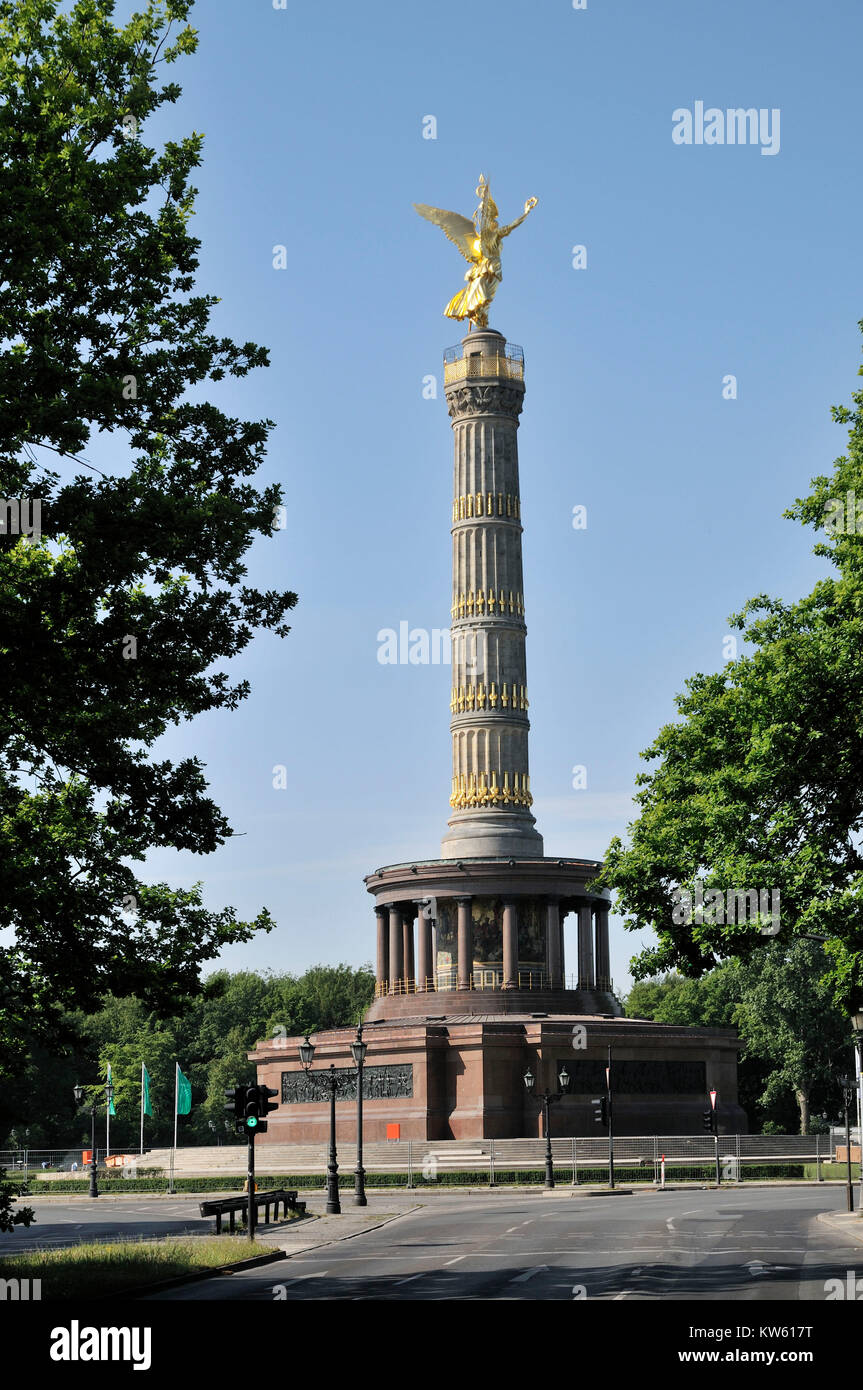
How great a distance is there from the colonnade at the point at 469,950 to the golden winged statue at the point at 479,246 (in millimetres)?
27638

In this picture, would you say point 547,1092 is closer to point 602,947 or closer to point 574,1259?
point 602,947

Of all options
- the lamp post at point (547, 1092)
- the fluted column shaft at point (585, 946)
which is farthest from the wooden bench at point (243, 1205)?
the fluted column shaft at point (585, 946)

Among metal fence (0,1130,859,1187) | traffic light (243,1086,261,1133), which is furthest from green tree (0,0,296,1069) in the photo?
metal fence (0,1130,859,1187)

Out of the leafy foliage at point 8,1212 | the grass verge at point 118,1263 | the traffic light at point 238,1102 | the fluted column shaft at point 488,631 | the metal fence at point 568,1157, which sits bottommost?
the metal fence at point 568,1157

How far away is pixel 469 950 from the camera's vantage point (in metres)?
67.8

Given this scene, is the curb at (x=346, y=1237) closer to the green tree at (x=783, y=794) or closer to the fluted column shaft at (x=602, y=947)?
the green tree at (x=783, y=794)

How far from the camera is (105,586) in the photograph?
1988cm

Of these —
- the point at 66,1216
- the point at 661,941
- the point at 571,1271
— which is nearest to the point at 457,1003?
the point at 66,1216

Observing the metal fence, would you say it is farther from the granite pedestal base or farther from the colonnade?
the colonnade

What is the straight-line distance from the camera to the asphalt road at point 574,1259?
69.4ft

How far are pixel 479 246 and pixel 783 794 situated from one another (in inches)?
2109

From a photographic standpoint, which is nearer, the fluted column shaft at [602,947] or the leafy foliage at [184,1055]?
the fluted column shaft at [602,947]

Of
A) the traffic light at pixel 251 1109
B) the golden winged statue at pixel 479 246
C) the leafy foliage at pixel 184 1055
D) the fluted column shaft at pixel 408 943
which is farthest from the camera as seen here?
the leafy foliage at pixel 184 1055
